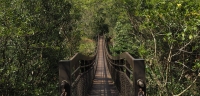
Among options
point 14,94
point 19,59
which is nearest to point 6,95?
point 14,94

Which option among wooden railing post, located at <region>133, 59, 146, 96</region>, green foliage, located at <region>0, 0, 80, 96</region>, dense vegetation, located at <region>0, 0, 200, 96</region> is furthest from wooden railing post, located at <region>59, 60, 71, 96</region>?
green foliage, located at <region>0, 0, 80, 96</region>

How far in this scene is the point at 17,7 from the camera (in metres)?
5.88

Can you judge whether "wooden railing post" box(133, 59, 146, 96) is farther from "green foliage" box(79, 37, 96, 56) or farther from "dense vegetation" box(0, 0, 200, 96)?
"green foliage" box(79, 37, 96, 56)

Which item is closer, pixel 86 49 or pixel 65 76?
pixel 65 76

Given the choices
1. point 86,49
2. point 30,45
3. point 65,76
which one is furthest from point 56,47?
point 86,49

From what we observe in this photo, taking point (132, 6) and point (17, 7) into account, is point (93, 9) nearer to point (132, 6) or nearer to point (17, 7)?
point (132, 6)

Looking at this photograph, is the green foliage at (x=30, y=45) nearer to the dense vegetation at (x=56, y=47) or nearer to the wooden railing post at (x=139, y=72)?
the dense vegetation at (x=56, y=47)

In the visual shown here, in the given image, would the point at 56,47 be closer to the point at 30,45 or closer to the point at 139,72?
the point at 30,45

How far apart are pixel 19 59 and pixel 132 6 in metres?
5.36

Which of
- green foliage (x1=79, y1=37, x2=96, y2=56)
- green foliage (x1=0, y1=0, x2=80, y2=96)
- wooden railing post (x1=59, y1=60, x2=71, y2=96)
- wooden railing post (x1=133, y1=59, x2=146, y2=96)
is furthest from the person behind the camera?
green foliage (x1=79, y1=37, x2=96, y2=56)

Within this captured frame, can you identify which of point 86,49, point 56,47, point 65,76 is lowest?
point 86,49

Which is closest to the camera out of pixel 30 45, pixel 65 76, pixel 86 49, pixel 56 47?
pixel 65 76

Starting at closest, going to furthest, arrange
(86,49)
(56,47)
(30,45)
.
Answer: (30,45), (56,47), (86,49)

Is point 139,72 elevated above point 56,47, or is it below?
below
